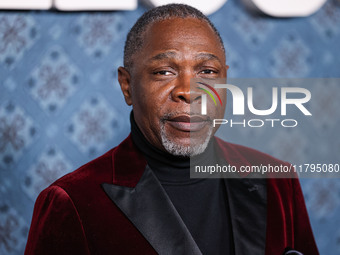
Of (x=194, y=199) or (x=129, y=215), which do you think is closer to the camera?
(x=129, y=215)

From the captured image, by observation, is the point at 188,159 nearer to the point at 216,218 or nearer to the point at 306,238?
the point at 216,218

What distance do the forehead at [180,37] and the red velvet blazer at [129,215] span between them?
0.32 m

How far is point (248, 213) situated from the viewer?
117cm

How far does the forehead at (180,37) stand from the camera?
107 centimetres

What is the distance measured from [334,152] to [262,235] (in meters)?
1.01

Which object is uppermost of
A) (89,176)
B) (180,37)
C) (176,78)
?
(180,37)

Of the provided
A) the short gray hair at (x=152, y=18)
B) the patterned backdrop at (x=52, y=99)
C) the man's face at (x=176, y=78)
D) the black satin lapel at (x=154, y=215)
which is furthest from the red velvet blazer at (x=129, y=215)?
the patterned backdrop at (x=52, y=99)

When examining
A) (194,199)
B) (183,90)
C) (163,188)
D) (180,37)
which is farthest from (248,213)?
(180,37)

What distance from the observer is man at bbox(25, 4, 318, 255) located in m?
1.04

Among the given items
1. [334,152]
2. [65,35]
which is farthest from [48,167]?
[334,152]

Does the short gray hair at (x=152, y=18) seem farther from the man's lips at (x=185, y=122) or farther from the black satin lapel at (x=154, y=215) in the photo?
the black satin lapel at (x=154, y=215)

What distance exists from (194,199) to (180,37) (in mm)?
473

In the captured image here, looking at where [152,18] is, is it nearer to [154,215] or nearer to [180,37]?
[180,37]

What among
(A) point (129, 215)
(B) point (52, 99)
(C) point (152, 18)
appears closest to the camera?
(A) point (129, 215)
